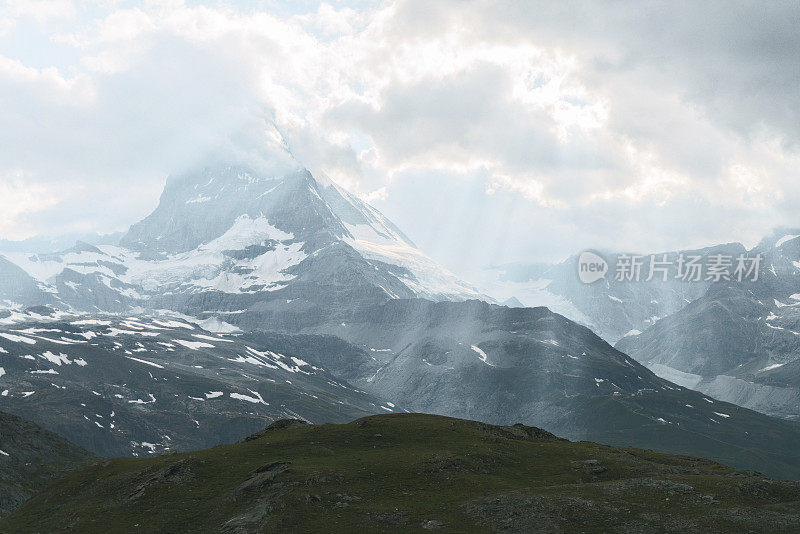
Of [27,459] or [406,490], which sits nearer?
[406,490]

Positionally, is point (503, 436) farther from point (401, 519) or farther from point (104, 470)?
point (104, 470)

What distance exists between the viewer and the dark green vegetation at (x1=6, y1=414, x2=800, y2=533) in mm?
67562

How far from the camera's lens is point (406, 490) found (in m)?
77.0

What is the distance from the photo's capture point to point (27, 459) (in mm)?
175125

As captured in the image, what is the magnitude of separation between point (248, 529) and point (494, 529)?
2271cm

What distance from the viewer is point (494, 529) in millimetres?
66125

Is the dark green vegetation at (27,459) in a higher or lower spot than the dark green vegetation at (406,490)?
lower

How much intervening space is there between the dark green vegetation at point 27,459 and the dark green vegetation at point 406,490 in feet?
206

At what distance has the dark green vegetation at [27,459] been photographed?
147900 mm

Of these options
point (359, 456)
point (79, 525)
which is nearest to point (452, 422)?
point (359, 456)

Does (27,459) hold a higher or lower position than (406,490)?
lower

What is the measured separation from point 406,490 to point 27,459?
445 feet

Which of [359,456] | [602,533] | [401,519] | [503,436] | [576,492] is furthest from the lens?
[503,436]

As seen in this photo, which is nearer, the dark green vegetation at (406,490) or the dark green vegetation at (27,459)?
the dark green vegetation at (406,490)
